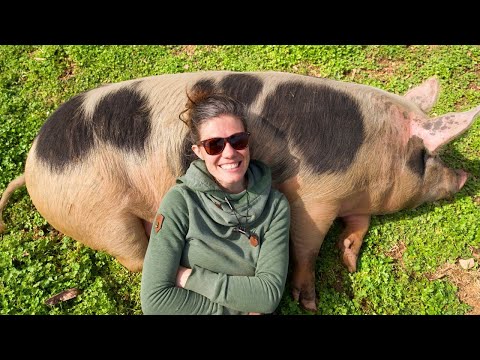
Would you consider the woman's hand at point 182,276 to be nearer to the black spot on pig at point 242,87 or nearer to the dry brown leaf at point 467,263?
the black spot on pig at point 242,87

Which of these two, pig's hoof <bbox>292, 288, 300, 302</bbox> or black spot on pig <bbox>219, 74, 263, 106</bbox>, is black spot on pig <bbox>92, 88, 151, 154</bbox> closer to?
black spot on pig <bbox>219, 74, 263, 106</bbox>

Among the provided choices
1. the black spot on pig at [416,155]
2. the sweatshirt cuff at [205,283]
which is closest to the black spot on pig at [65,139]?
the sweatshirt cuff at [205,283]

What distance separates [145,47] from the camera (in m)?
5.50

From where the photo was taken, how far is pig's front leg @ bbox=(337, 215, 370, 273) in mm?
3922

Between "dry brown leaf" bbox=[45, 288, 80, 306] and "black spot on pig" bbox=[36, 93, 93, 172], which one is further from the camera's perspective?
"dry brown leaf" bbox=[45, 288, 80, 306]

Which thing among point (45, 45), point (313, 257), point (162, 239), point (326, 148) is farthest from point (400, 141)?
point (45, 45)

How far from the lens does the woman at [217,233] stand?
2764 millimetres

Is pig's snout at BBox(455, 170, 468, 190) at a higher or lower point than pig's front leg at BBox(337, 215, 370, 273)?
higher

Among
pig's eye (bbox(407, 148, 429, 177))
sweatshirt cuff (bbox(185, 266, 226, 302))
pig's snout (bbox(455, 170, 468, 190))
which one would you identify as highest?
pig's eye (bbox(407, 148, 429, 177))

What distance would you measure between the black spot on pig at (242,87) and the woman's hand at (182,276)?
1325 mm

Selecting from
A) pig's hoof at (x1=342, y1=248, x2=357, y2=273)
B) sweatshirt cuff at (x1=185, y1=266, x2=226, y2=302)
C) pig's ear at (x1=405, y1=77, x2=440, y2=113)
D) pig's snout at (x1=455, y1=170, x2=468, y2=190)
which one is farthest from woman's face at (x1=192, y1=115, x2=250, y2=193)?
pig's snout at (x1=455, y1=170, x2=468, y2=190)

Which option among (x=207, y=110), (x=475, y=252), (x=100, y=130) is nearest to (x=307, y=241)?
(x=207, y=110)

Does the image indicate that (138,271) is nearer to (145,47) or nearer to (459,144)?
(145,47)

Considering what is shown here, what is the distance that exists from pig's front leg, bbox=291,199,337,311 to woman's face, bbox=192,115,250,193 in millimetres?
795
